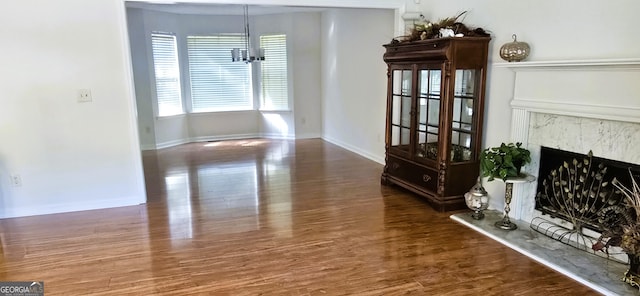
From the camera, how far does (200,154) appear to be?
22.8 feet

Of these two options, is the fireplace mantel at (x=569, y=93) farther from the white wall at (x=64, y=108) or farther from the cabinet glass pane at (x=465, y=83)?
the white wall at (x=64, y=108)

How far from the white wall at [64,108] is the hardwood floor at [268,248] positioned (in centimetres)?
29

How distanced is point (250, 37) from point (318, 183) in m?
4.26

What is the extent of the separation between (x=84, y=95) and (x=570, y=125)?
170 inches

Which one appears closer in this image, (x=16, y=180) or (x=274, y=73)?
(x=16, y=180)

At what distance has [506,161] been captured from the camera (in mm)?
3400

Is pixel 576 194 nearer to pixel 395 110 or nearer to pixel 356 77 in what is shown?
pixel 395 110

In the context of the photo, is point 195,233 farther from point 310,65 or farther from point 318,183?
point 310,65

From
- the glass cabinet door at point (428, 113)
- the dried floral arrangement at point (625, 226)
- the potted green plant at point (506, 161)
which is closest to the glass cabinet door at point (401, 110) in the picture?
the glass cabinet door at point (428, 113)

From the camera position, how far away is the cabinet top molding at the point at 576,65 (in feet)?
8.59

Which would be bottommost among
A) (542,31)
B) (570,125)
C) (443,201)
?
(443,201)

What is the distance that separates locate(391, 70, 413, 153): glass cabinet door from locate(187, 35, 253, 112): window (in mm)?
4441

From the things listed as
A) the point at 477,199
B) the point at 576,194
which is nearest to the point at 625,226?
the point at 576,194

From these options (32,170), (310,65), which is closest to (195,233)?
(32,170)
